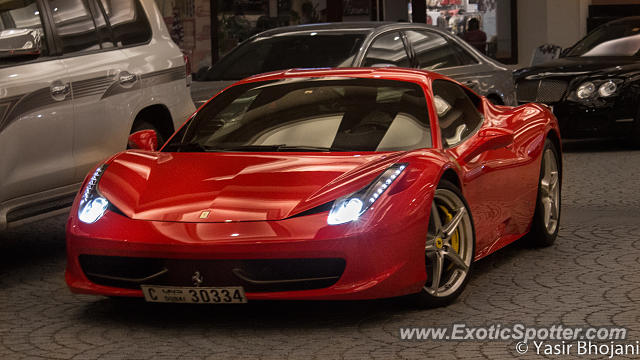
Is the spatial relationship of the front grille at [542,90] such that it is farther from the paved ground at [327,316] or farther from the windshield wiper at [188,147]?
the windshield wiper at [188,147]

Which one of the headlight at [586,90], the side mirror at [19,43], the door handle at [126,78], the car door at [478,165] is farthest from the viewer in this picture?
the headlight at [586,90]

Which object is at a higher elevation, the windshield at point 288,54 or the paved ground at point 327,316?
the windshield at point 288,54

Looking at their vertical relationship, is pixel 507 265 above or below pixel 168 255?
below

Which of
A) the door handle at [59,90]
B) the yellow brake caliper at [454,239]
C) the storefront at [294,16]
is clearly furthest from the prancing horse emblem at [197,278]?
the storefront at [294,16]

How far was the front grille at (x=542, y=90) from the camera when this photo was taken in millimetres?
15438

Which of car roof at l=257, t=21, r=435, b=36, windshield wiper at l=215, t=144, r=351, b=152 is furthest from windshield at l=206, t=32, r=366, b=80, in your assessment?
windshield wiper at l=215, t=144, r=351, b=152

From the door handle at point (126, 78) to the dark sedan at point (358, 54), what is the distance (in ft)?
8.85

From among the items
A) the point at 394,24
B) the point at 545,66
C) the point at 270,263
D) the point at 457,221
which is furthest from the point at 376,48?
the point at 270,263

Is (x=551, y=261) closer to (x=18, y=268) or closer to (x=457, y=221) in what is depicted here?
(x=457, y=221)

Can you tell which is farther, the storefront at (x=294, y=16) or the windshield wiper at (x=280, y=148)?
the storefront at (x=294, y=16)

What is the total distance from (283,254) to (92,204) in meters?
1.21

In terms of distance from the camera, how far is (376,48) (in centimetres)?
1233

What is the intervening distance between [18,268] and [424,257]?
11.1ft

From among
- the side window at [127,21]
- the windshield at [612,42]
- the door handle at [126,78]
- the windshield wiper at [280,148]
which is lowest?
the windshield at [612,42]
